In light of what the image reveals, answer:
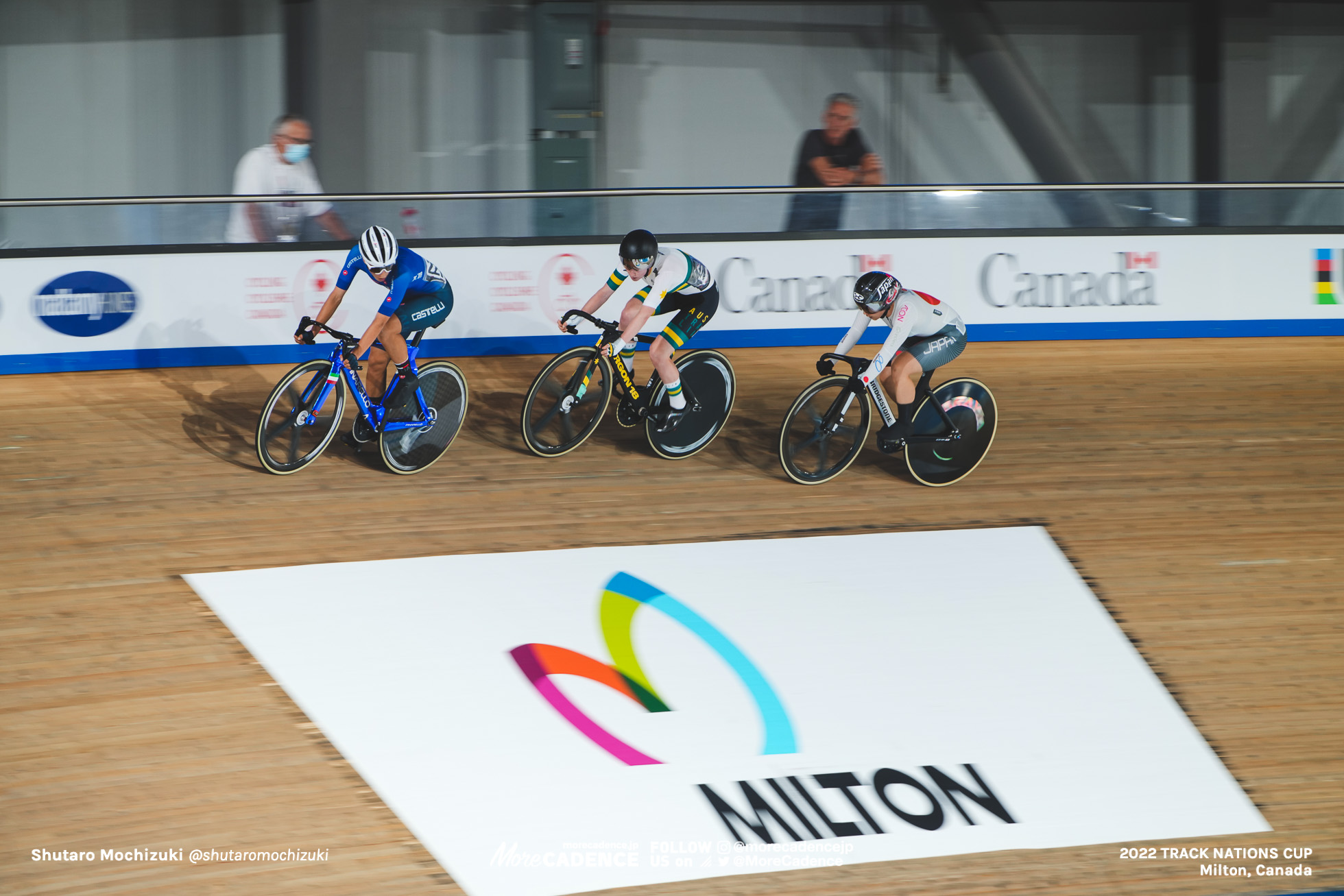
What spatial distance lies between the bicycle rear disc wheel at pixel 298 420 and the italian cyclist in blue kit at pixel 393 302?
17cm

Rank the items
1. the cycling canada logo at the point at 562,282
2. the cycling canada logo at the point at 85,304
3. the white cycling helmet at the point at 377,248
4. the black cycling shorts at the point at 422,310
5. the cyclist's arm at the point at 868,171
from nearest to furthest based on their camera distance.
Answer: the white cycling helmet at the point at 377,248, the black cycling shorts at the point at 422,310, the cycling canada logo at the point at 85,304, the cycling canada logo at the point at 562,282, the cyclist's arm at the point at 868,171

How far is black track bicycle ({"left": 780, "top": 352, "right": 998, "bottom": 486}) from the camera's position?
582 cm

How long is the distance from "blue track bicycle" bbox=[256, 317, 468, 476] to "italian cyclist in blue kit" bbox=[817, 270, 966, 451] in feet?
6.35

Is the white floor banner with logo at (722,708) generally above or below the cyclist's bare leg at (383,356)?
below

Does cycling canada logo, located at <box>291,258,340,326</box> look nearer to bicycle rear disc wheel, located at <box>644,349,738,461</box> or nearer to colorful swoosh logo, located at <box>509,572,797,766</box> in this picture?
bicycle rear disc wheel, located at <box>644,349,738,461</box>

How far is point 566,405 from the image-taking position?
5.93 m

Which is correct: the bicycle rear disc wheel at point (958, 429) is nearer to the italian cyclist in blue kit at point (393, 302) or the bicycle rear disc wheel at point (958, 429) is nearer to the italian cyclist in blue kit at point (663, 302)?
the italian cyclist in blue kit at point (663, 302)

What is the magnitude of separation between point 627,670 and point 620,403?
75.6 inches

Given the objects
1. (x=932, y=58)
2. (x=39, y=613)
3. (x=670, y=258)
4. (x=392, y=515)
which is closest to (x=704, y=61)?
(x=932, y=58)

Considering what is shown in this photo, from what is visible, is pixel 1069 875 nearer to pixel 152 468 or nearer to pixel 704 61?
pixel 152 468

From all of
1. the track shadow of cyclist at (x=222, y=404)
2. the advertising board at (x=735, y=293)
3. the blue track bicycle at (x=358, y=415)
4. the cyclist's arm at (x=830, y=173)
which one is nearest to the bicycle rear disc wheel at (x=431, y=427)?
the blue track bicycle at (x=358, y=415)

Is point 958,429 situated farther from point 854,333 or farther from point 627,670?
point 627,670

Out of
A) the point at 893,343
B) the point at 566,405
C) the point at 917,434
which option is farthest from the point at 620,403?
the point at 917,434

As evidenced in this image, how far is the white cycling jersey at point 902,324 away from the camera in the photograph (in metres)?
5.62
